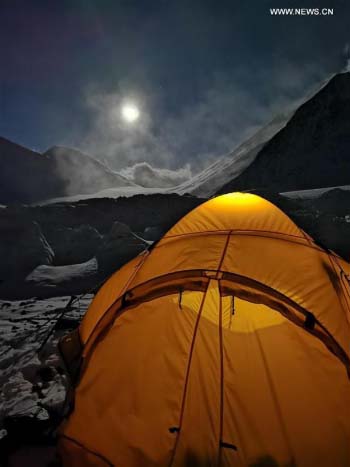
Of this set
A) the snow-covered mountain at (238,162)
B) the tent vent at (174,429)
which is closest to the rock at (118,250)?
the tent vent at (174,429)

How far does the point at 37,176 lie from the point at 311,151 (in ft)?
417

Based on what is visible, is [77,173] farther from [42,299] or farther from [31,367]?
[31,367]

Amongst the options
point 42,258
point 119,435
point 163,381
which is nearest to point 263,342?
point 163,381

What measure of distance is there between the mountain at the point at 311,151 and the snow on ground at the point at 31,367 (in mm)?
79866

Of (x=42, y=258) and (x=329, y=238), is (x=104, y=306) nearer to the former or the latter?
(x=42, y=258)

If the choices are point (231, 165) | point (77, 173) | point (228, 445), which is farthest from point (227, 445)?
point (77, 173)

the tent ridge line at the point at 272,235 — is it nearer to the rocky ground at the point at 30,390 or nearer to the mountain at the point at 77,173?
the rocky ground at the point at 30,390

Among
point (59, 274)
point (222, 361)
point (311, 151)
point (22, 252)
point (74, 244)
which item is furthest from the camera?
point (311, 151)

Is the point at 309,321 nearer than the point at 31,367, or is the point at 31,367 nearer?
the point at 309,321

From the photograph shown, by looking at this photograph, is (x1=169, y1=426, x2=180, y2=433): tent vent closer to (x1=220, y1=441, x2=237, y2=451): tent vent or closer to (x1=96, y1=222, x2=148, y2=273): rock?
(x1=220, y1=441, x2=237, y2=451): tent vent

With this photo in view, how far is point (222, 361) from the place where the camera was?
313 centimetres

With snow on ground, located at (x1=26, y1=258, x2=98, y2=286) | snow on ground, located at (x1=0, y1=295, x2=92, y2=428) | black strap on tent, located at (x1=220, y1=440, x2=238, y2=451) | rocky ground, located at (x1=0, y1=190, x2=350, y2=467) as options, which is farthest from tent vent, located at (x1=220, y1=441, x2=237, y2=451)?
snow on ground, located at (x1=26, y1=258, x2=98, y2=286)

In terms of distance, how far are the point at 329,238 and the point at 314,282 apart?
56.3ft

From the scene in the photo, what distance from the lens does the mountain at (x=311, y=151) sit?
85.4m
